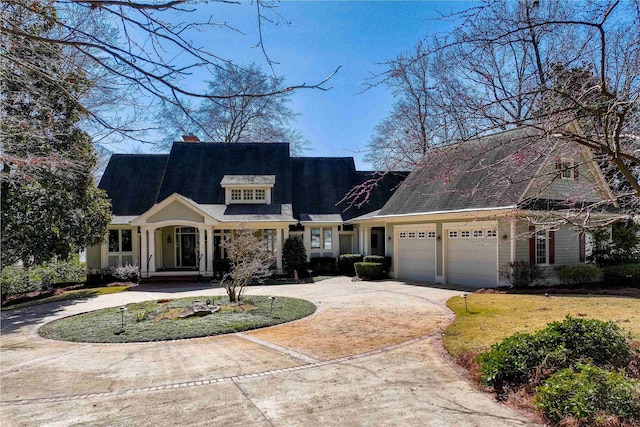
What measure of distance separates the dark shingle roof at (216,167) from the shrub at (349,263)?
16.0ft

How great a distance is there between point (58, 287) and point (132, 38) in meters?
19.1

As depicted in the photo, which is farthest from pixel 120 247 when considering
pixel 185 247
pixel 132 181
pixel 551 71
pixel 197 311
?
pixel 551 71

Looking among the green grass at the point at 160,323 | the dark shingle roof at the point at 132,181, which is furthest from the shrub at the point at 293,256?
the dark shingle roof at the point at 132,181

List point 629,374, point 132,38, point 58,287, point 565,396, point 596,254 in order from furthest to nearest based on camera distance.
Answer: point 58,287 → point 596,254 → point 629,374 → point 565,396 → point 132,38

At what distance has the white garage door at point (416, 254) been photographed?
16.8 meters

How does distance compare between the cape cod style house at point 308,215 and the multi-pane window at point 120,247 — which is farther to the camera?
the multi-pane window at point 120,247

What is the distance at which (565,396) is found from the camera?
408 centimetres

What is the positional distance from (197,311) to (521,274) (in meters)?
10.8

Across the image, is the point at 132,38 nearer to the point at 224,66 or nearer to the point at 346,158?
the point at 224,66

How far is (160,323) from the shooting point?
9.38 meters

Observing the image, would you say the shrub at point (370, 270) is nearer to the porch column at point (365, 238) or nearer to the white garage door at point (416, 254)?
the white garage door at point (416, 254)

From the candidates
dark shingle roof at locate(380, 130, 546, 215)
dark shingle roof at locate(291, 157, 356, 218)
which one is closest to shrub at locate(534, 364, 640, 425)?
dark shingle roof at locate(380, 130, 546, 215)

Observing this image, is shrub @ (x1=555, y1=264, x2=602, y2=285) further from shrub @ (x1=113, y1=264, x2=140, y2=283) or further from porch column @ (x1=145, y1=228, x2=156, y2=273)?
shrub @ (x1=113, y1=264, x2=140, y2=283)

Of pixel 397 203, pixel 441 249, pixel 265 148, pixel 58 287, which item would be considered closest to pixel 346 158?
pixel 265 148
